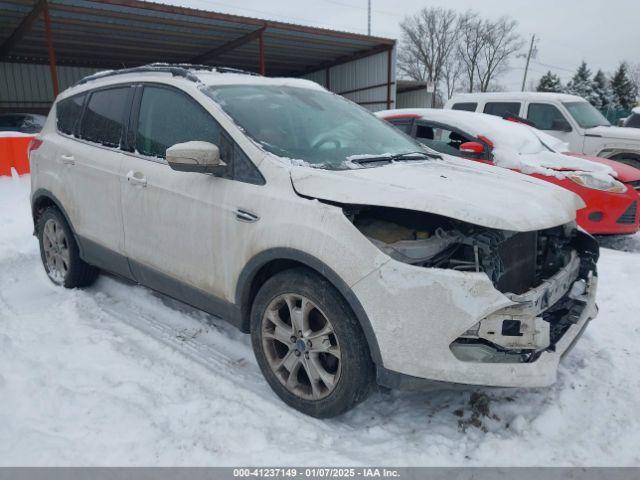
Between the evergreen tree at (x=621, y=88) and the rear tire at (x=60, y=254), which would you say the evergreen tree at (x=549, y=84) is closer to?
the evergreen tree at (x=621, y=88)

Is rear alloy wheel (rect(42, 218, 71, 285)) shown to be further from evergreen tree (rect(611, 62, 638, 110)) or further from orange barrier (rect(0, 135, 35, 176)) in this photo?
evergreen tree (rect(611, 62, 638, 110))

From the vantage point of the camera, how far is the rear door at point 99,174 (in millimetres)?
3631

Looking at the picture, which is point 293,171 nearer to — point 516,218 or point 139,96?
point 516,218

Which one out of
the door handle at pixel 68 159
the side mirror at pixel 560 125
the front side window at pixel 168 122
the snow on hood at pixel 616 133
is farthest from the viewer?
the side mirror at pixel 560 125

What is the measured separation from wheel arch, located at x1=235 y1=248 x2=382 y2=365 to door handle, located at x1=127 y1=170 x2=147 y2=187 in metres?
1.09

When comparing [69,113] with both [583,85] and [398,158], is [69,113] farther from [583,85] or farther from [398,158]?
[583,85]

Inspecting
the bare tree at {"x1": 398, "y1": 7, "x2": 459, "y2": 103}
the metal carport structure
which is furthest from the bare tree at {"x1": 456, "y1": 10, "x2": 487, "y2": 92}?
the metal carport structure

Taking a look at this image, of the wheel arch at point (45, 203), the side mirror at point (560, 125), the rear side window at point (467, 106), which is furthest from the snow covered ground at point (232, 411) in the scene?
the rear side window at point (467, 106)

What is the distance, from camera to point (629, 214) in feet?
18.1

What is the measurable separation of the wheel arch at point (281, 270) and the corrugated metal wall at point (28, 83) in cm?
2219

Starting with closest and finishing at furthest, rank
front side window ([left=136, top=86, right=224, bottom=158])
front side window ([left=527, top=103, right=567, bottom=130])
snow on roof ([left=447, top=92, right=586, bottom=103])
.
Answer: front side window ([left=136, top=86, right=224, bottom=158]), front side window ([left=527, top=103, right=567, bottom=130]), snow on roof ([left=447, top=92, right=586, bottom=103])

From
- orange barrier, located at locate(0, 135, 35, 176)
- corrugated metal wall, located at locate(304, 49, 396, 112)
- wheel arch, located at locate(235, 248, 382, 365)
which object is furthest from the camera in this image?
corrugated metal wall, located at locate(304, 49, 396, 112)

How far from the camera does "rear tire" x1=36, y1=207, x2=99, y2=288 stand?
13.9 ft

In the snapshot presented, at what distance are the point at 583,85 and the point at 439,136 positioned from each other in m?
50.2
